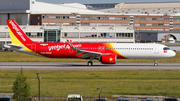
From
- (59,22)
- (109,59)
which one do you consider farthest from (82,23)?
(109,59)

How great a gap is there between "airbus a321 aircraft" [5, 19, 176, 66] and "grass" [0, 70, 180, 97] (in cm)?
921

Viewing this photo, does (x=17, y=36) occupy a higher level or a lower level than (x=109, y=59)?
higher

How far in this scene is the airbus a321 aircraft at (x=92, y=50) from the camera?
51844 mm

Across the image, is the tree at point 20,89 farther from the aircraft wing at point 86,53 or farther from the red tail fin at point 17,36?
the red tail fin at point 17,36

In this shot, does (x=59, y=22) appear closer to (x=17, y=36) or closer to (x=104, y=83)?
(x=17, y=36)

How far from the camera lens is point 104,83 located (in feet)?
113

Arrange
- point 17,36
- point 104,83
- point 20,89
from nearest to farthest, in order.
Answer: point 20,89 < point 104,83 < point 17,36

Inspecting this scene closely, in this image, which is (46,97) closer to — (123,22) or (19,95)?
(19,95)

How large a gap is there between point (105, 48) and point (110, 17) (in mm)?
98070

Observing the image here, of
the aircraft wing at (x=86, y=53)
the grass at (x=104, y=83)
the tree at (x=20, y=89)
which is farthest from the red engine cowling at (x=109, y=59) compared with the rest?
the tree at (x=20, y=89)

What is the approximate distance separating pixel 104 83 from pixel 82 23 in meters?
113

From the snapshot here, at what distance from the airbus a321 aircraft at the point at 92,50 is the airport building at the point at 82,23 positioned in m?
40.6

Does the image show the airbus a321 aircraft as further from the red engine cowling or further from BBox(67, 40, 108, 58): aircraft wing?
the red engine cowling

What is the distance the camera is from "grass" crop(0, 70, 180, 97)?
29.6 m
